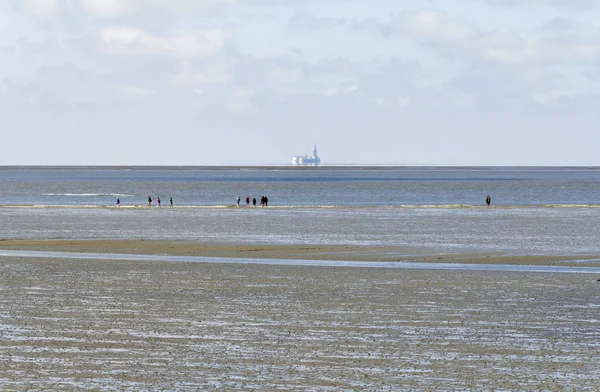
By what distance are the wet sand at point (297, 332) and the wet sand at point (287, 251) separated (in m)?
6.72

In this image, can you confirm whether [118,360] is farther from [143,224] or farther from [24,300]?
[143,224]

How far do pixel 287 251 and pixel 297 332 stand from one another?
21.5 meters

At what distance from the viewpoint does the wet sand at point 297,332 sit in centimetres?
1384

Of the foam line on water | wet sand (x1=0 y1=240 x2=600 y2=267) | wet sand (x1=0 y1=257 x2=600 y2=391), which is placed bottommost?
wet sand (x1=0 y1=240 x2=600 y2=267)

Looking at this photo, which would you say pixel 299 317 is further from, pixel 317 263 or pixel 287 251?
pixel 287 251

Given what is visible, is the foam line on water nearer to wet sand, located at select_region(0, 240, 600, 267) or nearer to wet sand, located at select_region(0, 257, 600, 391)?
wet sand, located at select_region(0, 240, 600, 267)

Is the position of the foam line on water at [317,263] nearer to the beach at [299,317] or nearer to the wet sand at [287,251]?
the beach at [299,317]

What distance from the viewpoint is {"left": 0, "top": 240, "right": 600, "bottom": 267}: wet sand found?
35.3m

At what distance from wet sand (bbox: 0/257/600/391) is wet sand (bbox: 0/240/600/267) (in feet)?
22.0

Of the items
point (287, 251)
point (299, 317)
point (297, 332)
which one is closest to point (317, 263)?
point (287, 251)

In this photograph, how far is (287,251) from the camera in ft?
129

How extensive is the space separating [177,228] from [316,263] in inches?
988

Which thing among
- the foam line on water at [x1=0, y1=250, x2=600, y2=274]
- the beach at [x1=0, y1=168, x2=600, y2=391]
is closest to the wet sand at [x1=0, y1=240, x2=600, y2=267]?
the beach at [x1=0, y1=168, x2=600, y2=391]

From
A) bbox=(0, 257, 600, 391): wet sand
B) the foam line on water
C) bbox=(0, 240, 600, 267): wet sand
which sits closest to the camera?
bbox=(0, 257, 600, 391): wet sand
